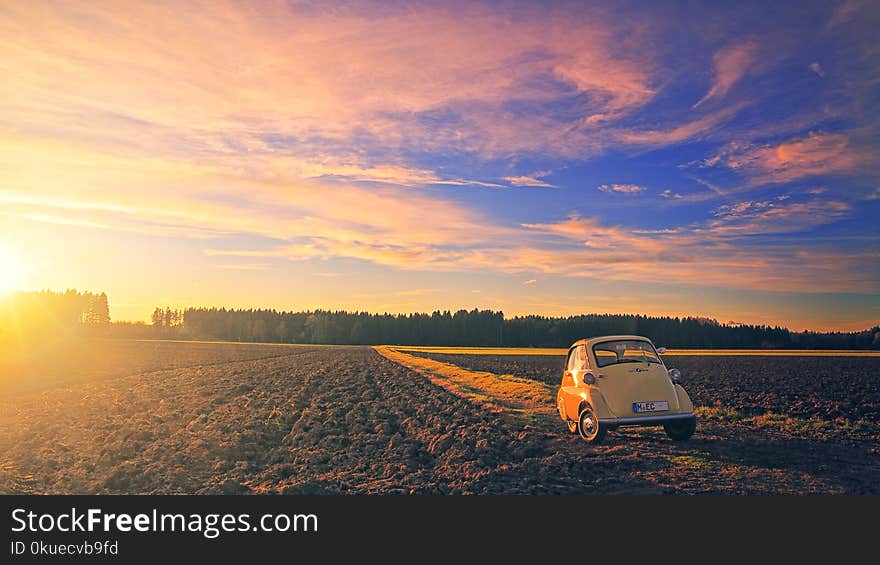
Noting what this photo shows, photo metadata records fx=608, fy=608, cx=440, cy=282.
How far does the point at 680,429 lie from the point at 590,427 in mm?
2568

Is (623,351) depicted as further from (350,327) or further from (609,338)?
(350,327)

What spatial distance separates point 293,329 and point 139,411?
451 ft

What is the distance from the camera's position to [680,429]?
15648 mm

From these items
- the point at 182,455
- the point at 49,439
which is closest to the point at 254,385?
the point at 49,439

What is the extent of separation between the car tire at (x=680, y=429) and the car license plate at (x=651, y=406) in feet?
4.28

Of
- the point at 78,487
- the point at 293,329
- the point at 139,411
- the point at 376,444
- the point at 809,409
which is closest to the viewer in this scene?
the point at 78,487

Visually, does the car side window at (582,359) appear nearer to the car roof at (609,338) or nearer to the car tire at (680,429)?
the car roof at (609,338)

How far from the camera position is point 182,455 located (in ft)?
51.0

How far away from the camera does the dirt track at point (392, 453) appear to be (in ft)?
38.9

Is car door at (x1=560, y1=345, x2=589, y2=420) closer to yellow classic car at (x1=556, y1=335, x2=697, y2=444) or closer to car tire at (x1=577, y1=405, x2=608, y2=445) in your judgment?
yellow classic car at (x1=556, y1=335, x2=697, y2=444)

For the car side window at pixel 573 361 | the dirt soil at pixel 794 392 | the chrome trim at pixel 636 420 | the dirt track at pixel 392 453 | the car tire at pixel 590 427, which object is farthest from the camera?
the dirt soil at pixel 794 392

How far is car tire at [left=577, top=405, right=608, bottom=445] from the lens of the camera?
1452 centimetres

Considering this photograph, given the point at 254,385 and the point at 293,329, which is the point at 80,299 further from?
the point at 254,385

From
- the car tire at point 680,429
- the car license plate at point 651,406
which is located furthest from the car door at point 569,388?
the car tire at point 680,429
